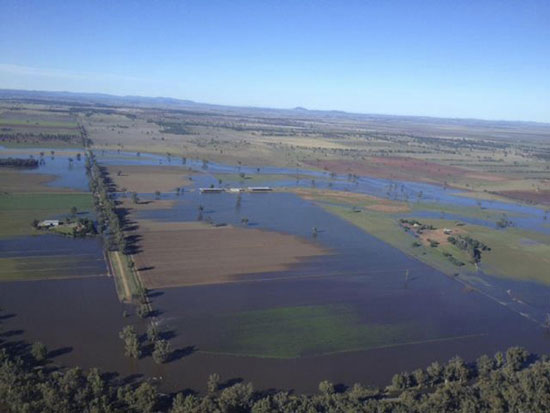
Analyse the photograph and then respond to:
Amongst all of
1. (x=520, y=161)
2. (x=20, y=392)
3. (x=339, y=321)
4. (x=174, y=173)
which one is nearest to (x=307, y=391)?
(x=339, y=321)

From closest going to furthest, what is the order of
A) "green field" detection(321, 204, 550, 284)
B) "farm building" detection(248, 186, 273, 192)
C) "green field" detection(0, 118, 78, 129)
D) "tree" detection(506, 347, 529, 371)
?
"tree" detection(506, 347, 529, 371), "green field" detection(321, 204, 550, 284), "farm building" detection(248, 186, 273, 192), "green field" detection(0, 118, 78, 129)

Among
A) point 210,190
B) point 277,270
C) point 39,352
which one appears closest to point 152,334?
Answer: point 39,352

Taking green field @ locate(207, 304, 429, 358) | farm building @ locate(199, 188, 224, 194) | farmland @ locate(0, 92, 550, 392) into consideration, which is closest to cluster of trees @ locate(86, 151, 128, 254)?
farmland @ locate(0, 92, 550, 392)

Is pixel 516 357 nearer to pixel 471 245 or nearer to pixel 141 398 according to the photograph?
pixel 141 398

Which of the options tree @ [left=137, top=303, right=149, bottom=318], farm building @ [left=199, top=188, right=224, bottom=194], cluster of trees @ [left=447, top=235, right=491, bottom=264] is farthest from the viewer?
farm building @ [left=199, top=188, right=224, bottom=194]

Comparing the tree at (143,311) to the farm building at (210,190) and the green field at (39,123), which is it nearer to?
the farm building at (210,190)

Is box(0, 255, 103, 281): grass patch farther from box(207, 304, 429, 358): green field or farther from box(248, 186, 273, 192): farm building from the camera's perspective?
box(248, 186, 273, 192): farm building

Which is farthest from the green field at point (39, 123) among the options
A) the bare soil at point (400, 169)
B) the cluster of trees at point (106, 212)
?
the bare soil at point (400, 169)

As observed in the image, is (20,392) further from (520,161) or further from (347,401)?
(520,161)
